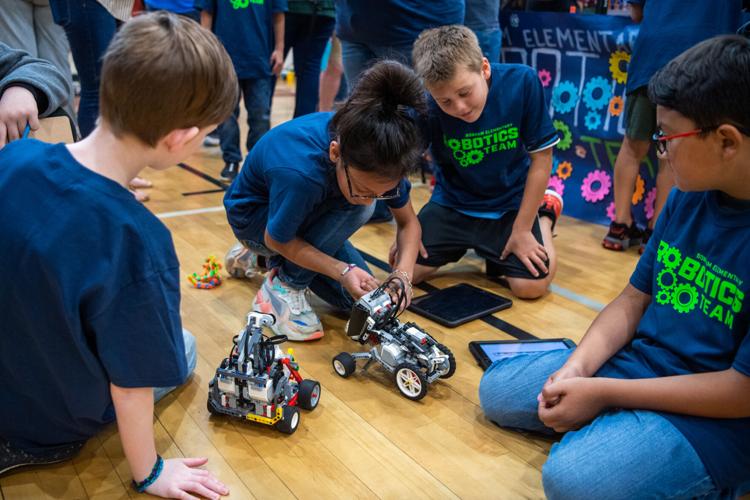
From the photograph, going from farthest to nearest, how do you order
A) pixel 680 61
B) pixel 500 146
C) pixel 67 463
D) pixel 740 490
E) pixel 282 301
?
pixel 500 146
pixel 282 301
pixel 67 463
pixel 740 490
pixel 680 61

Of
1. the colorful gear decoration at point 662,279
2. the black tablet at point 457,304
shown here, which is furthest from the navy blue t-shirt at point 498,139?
the colorful gear decoration at point 662,279

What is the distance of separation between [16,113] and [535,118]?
6.07ft

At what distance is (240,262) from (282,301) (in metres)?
0.49

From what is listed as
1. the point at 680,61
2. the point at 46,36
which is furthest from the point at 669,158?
the point at 46,36

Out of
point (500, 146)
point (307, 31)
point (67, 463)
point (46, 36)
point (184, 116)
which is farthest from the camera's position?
point (307, 31)

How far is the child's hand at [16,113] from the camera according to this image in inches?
68.0

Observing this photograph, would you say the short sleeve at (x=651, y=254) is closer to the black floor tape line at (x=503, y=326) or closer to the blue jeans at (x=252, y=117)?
the black floor tape line at (x=503, y=326)

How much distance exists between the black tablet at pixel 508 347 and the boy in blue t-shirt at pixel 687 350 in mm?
539

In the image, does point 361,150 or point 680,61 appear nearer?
point 680,61

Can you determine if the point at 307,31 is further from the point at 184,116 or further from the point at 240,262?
the point at 184,116

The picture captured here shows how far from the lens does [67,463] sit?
1636 millimetres

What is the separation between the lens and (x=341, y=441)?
1.77 metres

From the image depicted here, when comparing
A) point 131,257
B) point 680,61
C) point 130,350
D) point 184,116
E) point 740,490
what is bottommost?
point 740,490

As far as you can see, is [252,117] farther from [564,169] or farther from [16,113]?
[16,113]
